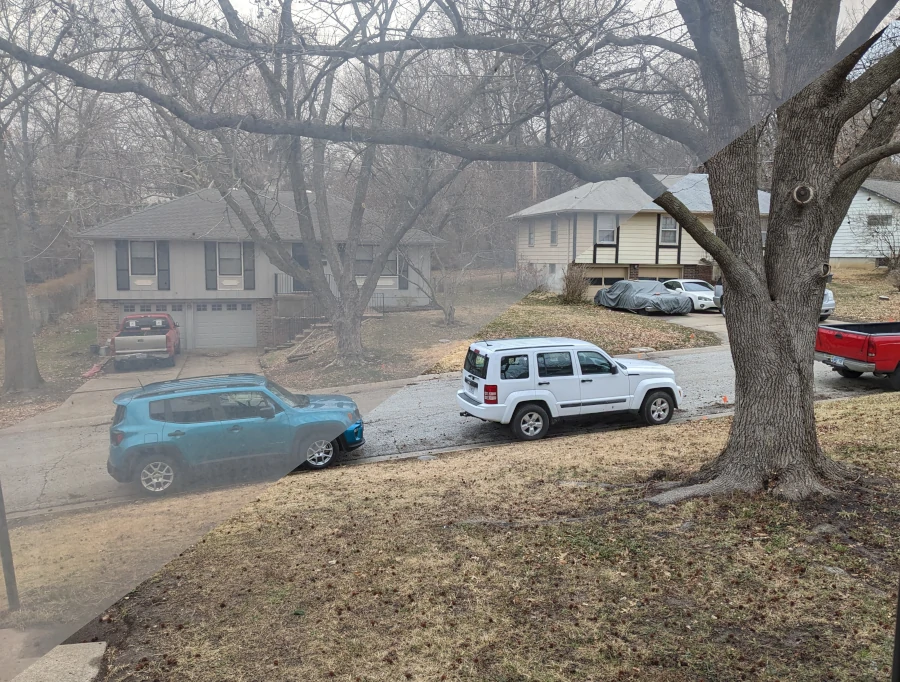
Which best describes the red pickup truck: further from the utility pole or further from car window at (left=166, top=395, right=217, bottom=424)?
the utility pole

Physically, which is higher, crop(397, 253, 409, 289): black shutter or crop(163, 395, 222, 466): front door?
crop(397, 253, 409, 289): black shutter

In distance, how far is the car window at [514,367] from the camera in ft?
31.6

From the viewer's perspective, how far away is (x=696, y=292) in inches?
915

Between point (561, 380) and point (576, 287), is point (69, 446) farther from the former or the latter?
point (576, 287)

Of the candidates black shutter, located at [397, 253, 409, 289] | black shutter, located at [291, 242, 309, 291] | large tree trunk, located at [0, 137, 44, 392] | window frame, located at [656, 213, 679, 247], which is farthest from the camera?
window frame, located at [656, 213, 679, 247]

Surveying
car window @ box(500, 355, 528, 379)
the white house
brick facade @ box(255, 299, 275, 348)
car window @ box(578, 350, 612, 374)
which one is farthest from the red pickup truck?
the white house

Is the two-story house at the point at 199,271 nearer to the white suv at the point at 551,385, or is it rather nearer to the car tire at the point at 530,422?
the white suv at the point at 551,385

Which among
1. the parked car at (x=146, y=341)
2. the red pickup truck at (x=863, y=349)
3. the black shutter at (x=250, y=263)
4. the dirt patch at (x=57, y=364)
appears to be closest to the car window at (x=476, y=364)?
the red pickup truck at (x=863, y=349)

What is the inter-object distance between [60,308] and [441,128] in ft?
3.79

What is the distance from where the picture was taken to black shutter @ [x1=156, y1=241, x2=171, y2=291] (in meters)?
1.57

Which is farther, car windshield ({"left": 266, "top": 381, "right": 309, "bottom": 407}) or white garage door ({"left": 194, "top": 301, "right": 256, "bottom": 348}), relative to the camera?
car windshield ({"left": 266, "top": 381, "right": 309, "bottom": 407})

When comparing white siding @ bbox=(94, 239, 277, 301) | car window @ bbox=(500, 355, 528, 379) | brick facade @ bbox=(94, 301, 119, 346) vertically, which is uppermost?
white siding @ bbox=(94, 239, 277, 301)

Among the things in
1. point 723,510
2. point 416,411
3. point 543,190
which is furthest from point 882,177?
point 543,190

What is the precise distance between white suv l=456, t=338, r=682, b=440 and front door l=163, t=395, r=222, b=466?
25.5 ft
